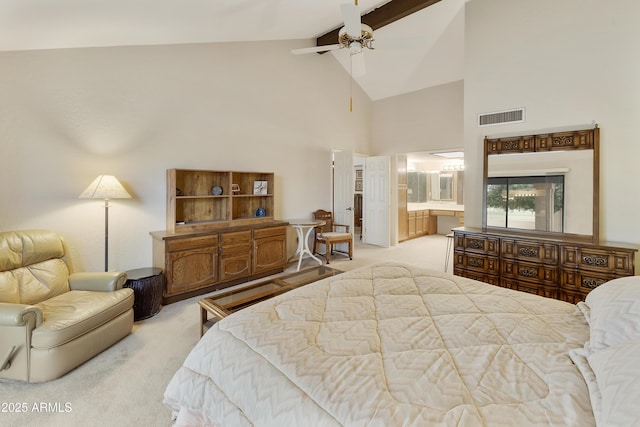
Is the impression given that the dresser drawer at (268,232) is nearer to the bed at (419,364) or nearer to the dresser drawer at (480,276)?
the dresser drawer at (480,276)

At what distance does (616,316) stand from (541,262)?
239 cm

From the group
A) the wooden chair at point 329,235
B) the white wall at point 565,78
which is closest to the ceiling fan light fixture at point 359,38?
the white wall at point 565,78

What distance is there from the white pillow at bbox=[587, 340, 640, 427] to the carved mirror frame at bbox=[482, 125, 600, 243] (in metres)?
2.87

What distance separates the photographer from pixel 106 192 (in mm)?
2990

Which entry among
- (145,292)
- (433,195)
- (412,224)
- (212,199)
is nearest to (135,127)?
(212,199)

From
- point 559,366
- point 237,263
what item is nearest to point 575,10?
point 559,366

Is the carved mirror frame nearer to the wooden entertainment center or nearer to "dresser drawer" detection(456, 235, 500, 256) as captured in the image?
"dresser drawer" detection(456, 235, 500, 256)

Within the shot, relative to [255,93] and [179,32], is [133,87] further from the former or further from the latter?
[255,93]

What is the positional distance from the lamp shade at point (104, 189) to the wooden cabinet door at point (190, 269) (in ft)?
2.70

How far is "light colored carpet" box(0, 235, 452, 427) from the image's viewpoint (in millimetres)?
1715

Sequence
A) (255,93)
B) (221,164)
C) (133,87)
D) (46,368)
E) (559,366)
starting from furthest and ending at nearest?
1. (255,93)
2. (221,164)
3. (133,87)
4. (46,368)
5. (559,366)

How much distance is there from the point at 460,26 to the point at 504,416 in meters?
5.38

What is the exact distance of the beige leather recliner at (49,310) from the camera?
196cm

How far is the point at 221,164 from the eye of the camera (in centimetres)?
433
